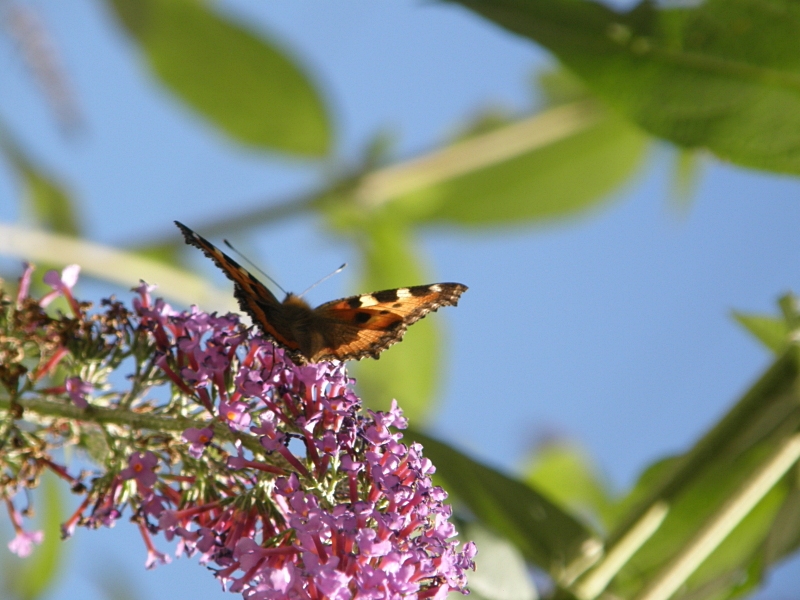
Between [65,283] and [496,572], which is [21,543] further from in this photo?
[496,572]

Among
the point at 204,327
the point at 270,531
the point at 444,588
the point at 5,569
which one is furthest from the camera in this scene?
the point at 5,569

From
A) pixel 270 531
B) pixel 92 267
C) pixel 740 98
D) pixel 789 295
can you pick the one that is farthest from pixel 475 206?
pixel 270 531

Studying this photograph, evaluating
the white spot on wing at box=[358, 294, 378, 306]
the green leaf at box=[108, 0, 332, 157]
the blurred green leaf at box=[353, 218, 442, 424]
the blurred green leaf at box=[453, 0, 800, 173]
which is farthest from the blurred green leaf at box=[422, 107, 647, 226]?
the white spot on wing at box=[358, 294, 378, 306]

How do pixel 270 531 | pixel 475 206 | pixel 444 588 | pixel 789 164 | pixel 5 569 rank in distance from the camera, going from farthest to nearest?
pixel 475 206, pixel 5 569, pixel 789 164, pixel 270 531, pixel 444 588

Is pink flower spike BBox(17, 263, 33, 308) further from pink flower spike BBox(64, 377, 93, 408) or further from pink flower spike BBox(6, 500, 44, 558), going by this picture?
pink flower spike BBox(6, 500, 44, 558)

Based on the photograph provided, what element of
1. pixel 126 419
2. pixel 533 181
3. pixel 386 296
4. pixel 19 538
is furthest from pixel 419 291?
pixel 533 181

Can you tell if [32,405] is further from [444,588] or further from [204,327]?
[444,588]

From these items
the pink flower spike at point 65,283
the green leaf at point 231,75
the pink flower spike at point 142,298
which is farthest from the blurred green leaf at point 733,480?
the green leaf at point 231,75
